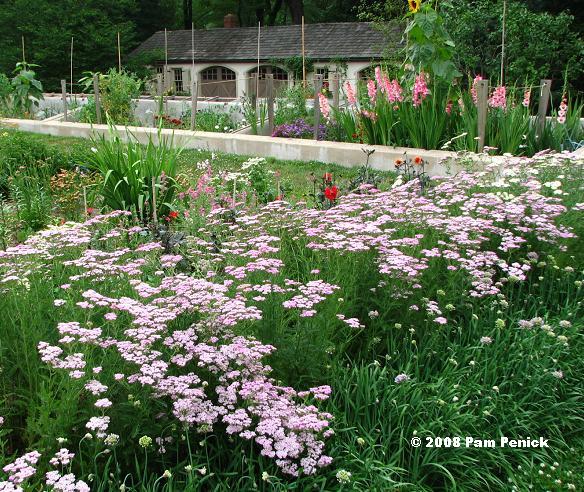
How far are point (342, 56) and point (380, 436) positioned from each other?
25.9 m

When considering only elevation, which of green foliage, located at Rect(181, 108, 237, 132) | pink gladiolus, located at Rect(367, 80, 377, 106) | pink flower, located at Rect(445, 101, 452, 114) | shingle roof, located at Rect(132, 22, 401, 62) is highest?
shingle roof, located at Rect(132, 22, 401, 62)

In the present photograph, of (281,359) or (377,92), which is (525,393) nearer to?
(281,359)

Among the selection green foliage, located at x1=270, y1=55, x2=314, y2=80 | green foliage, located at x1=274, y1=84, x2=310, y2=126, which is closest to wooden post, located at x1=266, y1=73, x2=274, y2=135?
green foliage, located at x1=274, y1=84, x2=310, y2=126

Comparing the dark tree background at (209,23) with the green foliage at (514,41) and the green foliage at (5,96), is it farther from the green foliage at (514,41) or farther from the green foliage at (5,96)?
the green foliage at (5,96)

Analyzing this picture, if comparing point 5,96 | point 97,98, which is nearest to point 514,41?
point 97,98

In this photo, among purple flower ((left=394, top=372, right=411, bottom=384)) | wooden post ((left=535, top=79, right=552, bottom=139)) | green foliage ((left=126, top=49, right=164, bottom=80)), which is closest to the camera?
purple flower ((left=394, top=372, right=411, bottom=384))

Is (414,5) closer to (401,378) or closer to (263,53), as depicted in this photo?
(401,378)

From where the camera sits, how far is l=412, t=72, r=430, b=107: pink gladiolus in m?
8.97

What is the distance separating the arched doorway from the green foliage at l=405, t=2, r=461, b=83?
73.5 ft

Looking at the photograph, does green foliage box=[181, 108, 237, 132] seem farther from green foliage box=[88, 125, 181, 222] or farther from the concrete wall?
the concrete wall

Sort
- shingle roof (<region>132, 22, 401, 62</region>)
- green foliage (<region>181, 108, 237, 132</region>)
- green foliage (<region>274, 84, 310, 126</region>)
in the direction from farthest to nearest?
shingle roof (<region>132, 22, 401, 62</region>) → green foliage (<region>181, 108, 237, 132</region>) → green foliage (<region>274, 84, 310, 126</region>)

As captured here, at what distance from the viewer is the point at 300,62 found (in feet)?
92.7

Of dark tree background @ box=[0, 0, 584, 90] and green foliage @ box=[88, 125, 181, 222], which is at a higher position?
dark tree background @ box=[0, 0, 584, 90]

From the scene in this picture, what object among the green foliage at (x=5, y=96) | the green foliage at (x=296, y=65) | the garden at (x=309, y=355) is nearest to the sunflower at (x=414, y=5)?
the garden at (x=309, y=355)
